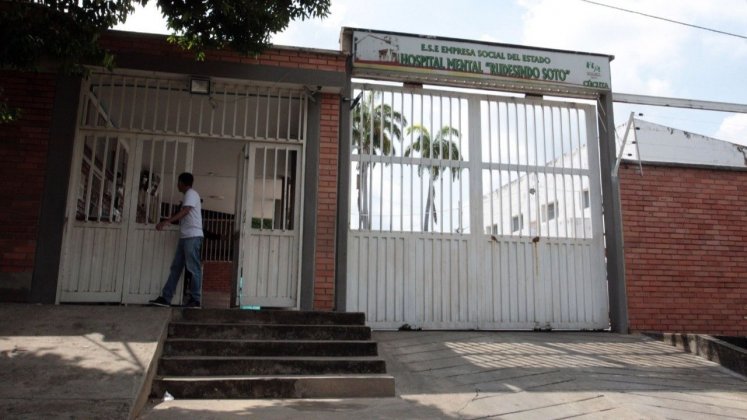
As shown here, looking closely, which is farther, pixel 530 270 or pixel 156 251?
pixel 530 270

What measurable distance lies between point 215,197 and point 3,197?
8010 mm

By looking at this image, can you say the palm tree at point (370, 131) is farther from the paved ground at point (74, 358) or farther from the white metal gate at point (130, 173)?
the paved ground at point (74, 358)

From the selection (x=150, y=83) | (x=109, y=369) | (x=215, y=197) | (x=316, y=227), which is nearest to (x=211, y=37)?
(x=150, y=83)

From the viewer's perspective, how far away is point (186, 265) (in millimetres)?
6238

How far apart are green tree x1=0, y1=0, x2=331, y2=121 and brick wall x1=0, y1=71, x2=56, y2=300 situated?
1.23m

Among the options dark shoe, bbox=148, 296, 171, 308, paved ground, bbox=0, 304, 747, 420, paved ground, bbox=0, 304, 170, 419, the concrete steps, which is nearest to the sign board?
the concrete steps

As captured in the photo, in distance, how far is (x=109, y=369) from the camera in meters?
4.15

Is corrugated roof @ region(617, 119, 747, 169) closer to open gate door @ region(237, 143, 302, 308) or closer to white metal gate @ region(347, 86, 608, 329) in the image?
white metal gate @ region(347, 86, 608, 329)

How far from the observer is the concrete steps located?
15.0 feet

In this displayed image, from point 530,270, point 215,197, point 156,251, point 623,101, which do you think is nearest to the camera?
point 156,251

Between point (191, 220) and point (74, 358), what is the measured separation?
2.28m

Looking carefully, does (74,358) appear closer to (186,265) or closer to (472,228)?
(186,265)

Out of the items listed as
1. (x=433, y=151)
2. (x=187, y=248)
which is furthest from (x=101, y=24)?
(x=433, y=151)

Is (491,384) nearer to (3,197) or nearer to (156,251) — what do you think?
(156,251)
